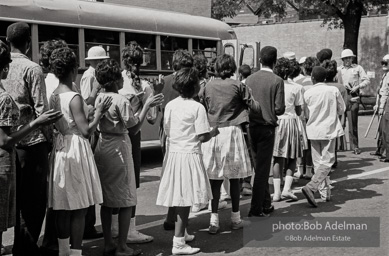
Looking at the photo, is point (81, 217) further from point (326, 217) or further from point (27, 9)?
point (27, 9)

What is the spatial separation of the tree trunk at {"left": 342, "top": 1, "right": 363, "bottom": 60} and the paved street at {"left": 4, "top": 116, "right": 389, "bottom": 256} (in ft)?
53.8

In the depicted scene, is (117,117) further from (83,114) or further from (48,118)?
(48,118)

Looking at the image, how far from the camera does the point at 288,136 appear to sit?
8219mm

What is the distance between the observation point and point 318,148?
7840 mm

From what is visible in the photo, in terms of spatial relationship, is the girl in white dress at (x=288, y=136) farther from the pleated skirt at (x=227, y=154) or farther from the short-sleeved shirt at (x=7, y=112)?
the short-sleeved shirt at (x=7, y=112)

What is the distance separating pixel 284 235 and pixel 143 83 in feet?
7.63

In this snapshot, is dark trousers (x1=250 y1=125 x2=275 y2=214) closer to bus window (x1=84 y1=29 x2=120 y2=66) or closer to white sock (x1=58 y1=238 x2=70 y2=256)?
white sock (x1=58 y1=238 x2=70 y2=256)

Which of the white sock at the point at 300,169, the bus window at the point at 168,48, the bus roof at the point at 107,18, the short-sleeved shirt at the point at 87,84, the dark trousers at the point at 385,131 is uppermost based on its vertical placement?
the bus roof at the point at 107,18

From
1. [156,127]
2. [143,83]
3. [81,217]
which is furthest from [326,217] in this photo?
[156,127]

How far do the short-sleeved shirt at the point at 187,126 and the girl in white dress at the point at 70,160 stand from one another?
0.92 metres

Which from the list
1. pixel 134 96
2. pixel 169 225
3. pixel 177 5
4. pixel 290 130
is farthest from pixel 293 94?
pixel 177 5

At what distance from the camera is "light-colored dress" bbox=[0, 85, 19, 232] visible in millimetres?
4324

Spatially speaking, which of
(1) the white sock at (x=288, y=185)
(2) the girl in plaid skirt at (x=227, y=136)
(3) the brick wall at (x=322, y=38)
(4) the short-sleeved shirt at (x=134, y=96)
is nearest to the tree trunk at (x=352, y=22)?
(3) the brick wall at (x=322, y=38)

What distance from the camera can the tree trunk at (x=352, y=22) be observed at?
25.9 m
